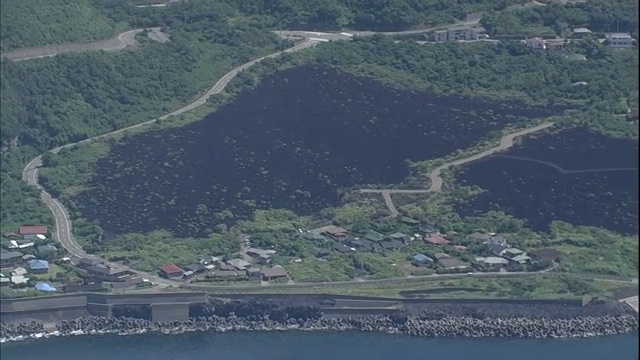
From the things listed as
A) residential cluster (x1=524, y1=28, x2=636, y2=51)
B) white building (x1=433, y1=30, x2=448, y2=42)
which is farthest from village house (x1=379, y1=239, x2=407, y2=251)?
white building (x1=433, y1=30, x2=448, y2=42)

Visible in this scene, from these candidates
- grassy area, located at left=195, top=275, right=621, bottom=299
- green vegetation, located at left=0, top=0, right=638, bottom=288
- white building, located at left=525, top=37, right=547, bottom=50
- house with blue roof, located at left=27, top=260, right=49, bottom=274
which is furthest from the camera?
white building, located at left=525, top=37, right=547, bottom=50

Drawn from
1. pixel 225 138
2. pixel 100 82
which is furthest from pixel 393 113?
pixel 100 82

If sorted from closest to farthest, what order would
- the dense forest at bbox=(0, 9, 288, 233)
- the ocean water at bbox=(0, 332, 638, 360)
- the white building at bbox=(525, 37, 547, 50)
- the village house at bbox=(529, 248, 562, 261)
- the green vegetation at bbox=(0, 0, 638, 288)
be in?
the ocean water at bbox=(0, 332, 638, 360)
the village house at bbox=(529, 248, 562, 261)
the green vegetation at bbox=(0, 0, 638, 288)
the dense forest at bbox=(0, 9, 288, 233)
the white building at bbox=(525, 37, 547, 50)

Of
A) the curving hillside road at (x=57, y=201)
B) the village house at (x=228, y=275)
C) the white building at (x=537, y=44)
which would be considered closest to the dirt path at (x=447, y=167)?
the village house at (x=228, y=275)

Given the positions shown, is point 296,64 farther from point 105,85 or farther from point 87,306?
point 87,306

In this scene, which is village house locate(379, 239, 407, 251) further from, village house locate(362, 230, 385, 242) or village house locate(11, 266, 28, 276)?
village house locate(11, 266, 28, 276)

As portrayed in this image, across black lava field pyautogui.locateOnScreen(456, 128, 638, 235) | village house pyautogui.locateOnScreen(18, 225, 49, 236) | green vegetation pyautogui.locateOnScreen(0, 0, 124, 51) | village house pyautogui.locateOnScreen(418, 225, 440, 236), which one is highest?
green vegetation pyautogui.locateOnScreen(0, 0, 124, 51)

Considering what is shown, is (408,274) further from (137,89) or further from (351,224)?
(137,89)
